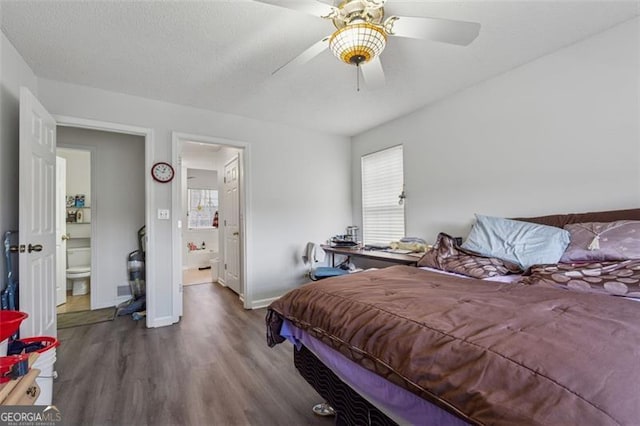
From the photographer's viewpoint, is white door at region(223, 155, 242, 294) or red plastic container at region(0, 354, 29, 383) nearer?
red plastic container at region(0, 354, 29, 383)

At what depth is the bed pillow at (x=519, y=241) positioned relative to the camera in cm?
190

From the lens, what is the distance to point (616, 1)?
1780mm

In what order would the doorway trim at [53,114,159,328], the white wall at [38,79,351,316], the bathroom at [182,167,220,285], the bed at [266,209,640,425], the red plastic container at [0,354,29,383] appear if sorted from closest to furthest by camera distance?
the bed at [266,209,640,425]
the red plastic container at [0,354,29,383]
the white wall at [38,79,351,316]
the doorway trim at [53,114,159,328]
the bathroom at [182,167,220,285]

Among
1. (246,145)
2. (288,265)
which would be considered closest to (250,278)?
(288,265)

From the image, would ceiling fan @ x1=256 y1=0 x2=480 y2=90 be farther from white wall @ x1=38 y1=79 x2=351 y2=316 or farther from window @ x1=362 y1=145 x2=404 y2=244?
white wall @ x1=38 y1=79 x2=351 y2=316

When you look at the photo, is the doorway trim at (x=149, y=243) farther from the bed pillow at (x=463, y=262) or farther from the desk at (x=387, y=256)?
the bed pillow at (x=463, y=262)

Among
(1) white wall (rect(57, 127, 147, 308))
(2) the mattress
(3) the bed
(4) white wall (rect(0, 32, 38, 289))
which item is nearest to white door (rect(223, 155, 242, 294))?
(1) white wall (rect(57, 127, 147, 308))

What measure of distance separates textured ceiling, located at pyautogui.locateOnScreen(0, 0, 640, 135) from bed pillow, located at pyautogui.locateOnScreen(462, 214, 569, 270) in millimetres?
1376

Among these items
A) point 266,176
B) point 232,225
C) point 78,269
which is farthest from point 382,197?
point 78,269

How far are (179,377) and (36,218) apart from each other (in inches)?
60.9

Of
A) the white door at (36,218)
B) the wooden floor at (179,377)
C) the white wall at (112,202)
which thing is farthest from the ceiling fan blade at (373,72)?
the white wall at (112,202)

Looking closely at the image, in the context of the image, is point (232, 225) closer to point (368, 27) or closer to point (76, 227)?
point (76, 227)

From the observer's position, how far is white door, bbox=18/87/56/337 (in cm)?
189

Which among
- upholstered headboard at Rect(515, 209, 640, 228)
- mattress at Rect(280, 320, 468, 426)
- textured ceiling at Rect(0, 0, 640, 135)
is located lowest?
mattress at Rect(280, 320, 468, 426)
